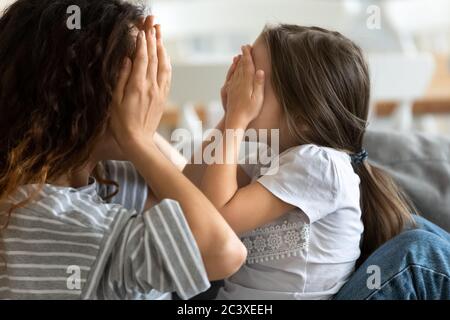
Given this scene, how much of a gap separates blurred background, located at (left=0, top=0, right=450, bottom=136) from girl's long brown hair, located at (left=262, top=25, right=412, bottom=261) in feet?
1.02

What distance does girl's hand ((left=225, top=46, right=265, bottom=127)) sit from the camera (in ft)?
3.21

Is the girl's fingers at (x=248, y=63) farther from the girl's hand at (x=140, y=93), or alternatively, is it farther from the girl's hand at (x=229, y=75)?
the girl's hand at (x=140, y=93)

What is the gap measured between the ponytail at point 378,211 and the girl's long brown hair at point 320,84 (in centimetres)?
7

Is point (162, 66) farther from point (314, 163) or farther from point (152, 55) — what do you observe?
point (314, 163)

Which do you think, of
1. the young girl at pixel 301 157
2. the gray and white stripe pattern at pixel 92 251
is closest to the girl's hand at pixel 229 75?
the young girl at pixel 301 157

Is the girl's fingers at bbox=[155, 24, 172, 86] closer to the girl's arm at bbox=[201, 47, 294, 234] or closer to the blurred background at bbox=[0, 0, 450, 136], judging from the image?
the girl's arm at bbox=[201, 47, 294, 234]

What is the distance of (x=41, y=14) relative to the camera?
93 centimetres

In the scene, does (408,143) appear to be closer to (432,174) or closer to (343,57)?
(432,174)

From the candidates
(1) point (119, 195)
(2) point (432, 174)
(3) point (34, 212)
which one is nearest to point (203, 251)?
(3) point (34, 212)

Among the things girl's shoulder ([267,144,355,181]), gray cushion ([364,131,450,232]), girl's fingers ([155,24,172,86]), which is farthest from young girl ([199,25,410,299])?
gray cushion ([364,131,450,232])

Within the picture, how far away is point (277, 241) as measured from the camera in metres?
1.01

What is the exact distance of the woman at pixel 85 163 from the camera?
0.84 m

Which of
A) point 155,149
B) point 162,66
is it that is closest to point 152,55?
point 162,66

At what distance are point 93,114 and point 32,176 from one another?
12 centimetres
